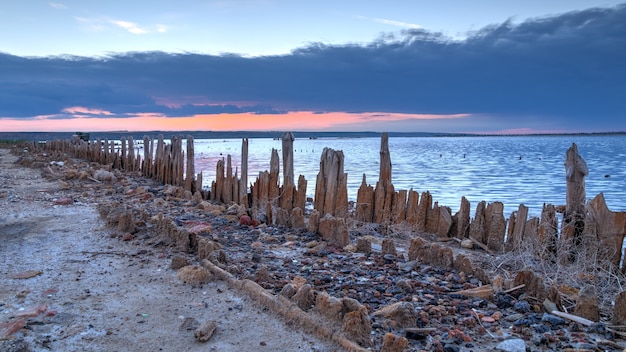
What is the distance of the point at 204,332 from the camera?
3.75 meters

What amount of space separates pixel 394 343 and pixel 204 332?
1490 millimetres

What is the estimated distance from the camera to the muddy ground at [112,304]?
3674 mm

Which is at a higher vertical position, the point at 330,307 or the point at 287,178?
the point at 287,178

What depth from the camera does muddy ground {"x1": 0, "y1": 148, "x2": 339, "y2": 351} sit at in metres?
3.67

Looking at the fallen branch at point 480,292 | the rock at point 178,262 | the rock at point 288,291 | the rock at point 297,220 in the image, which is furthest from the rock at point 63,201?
the fallen branch at point 480,292

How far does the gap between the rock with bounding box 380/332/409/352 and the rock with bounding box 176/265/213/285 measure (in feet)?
7.30

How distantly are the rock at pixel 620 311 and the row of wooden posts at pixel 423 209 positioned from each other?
2109mm

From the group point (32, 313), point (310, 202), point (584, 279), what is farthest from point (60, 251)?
point (310, 202)

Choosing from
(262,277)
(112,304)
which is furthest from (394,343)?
(112,304)

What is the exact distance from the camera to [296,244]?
6801mm

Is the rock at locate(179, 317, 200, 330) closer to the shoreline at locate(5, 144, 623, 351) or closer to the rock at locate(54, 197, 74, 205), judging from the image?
the shoreline at locate(5, 144, 623, 351)

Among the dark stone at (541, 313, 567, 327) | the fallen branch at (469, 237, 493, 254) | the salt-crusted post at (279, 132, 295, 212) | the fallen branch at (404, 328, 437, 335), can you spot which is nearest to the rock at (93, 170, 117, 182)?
the salt-crusted post at (279, 132, 295, 212)

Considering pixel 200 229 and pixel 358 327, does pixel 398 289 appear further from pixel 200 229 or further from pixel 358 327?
pixel 200 229

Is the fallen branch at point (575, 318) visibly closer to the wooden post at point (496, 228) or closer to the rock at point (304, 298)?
the rock at point (304, 298)
